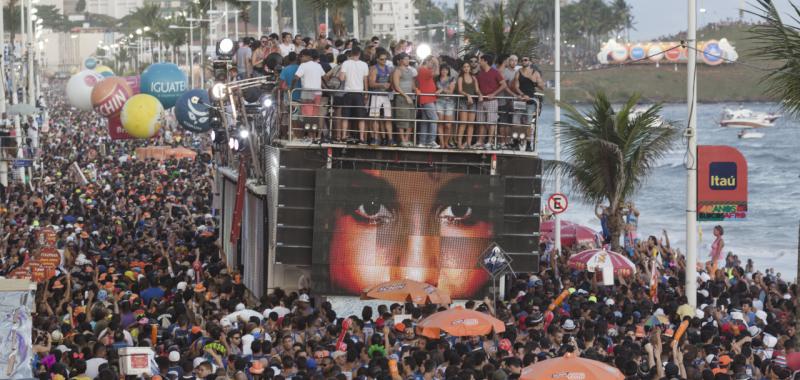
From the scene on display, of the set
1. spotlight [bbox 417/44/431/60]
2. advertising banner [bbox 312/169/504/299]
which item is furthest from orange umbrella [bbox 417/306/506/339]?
spotlight [bbox 417/44/431/60]

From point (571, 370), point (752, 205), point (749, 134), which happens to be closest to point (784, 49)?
point (571, 370)

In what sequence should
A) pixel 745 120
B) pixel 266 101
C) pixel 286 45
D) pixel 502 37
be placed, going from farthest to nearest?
1. pixel 745 120
2. pixel 502 37
3. pixel 286 45
4. pixel 266 101

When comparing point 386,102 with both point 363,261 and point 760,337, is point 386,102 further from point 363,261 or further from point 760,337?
point 760,337

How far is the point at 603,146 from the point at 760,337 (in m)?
8.61

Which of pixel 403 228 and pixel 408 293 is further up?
pixel 403 228

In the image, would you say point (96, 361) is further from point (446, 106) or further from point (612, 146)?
point (612, 146)

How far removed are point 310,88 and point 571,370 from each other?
9277 mm

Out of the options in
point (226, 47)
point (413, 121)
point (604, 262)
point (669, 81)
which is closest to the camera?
point (413, 121)

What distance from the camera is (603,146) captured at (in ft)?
87.5

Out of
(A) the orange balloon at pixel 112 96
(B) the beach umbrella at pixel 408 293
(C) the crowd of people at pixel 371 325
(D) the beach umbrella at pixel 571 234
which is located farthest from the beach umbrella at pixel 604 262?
(A) the orange balloon at pixel 112 96

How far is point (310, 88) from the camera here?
71.4 ft

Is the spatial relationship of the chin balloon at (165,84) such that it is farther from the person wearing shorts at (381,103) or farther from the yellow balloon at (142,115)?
the person wearing shorts at (381,103)

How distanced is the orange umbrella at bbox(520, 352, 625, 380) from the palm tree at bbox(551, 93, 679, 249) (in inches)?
517

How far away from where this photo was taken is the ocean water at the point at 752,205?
53.4 metres
